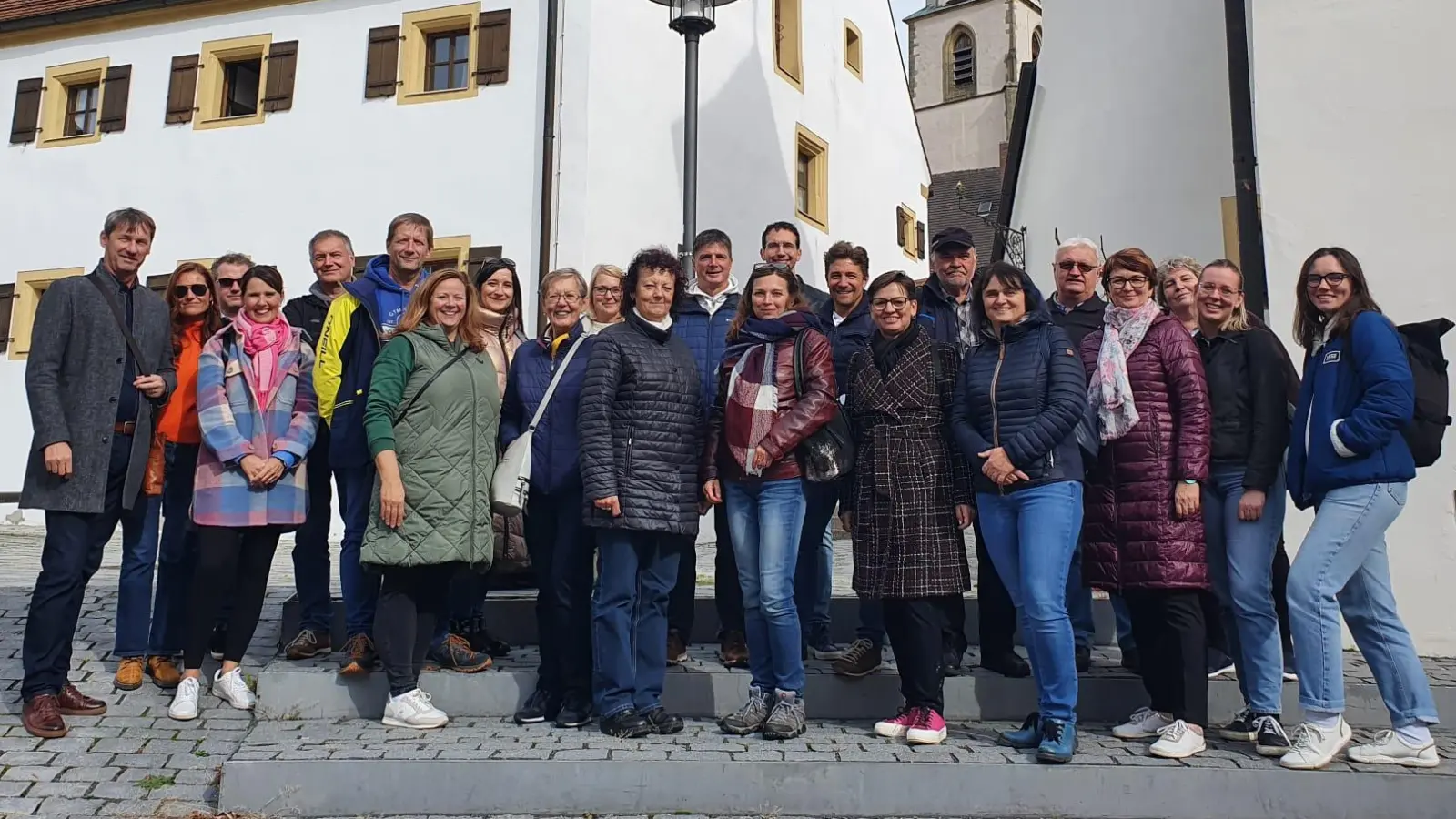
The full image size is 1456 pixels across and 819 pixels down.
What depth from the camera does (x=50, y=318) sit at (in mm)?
4727

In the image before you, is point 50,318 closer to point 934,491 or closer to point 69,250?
point 934,491

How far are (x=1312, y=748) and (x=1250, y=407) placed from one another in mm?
1293

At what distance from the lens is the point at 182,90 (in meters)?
16.0

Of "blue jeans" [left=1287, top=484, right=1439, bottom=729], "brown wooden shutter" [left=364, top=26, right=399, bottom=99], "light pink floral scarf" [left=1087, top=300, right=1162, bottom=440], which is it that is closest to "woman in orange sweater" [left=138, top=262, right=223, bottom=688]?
"light pink floral scarf" [left=1087, top=300, right=1162, bottom=440]

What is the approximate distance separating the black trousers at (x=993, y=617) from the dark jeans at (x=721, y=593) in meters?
1.02

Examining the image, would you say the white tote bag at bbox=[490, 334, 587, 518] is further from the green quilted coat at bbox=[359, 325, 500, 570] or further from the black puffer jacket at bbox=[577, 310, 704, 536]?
the black puffer jacket at bbox=[577, 310, 704, 536]

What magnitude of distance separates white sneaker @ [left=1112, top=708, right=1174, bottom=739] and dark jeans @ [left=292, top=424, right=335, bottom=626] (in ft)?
11.8

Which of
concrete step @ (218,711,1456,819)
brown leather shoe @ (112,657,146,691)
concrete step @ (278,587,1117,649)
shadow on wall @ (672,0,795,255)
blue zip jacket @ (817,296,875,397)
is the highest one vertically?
shadow on wall @ (672,0,795,255)

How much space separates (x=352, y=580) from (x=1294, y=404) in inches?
163

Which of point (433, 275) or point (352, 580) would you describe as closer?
point (433, 275)

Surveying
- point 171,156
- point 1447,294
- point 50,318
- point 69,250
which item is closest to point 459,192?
point 171,156

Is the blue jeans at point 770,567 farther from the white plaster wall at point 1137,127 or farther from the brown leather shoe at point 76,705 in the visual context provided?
the white plaster wall at point 1137,127

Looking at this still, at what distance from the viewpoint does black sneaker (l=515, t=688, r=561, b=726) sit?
471cm

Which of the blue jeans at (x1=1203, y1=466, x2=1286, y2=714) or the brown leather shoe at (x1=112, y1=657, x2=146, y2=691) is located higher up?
the blue jeans at (x1=1203, y1=466, x2=1286, y2=714)
